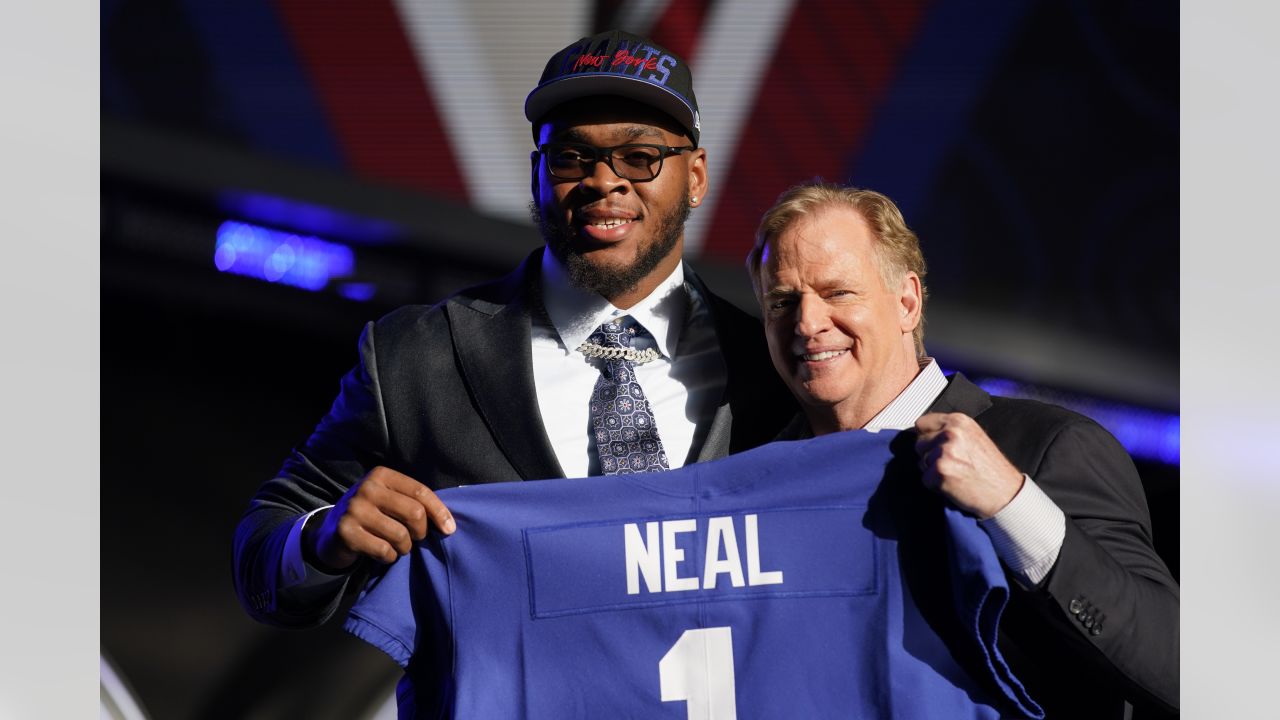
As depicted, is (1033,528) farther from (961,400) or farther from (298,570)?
(298,570)

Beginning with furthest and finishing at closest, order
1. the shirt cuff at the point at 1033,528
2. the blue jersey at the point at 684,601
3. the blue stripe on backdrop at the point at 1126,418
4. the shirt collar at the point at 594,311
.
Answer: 1. the blue stripe on backdrop at the point at 1126,418
2. the shirt collar at the point at 594,311
3. the blue jersey at the point at 684,601
4. the shirt cuff at the point at 1033,528

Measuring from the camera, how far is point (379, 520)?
1.44 meters

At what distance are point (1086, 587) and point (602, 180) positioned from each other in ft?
2.64

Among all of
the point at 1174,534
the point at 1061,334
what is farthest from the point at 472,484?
the point at 1174,534

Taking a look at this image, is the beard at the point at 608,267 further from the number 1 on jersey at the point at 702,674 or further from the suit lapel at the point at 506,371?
the number 1 on jersey at the point at 702,674

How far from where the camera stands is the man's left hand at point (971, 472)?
1.31m

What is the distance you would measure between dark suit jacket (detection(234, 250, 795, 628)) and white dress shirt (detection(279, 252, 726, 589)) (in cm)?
3

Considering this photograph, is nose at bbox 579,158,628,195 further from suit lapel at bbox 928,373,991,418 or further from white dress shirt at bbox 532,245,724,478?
suit lapel at bbox 928,373,991,418

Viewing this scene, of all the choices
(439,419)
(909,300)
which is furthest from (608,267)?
(909,300)

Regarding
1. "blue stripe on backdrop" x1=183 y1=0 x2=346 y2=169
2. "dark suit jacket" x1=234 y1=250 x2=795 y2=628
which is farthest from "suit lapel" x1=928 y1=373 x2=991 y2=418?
"blue stripe on backdrop" x1=183 y1=0 x2=346 y2=169

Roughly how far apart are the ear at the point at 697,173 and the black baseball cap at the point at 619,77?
0.13ft

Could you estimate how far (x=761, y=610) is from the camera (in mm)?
1455

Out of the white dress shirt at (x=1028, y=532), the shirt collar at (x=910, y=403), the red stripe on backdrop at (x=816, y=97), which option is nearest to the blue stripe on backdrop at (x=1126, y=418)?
the red stripe on backdrop at (x=816, y=97)

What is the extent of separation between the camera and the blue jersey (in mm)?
1422
